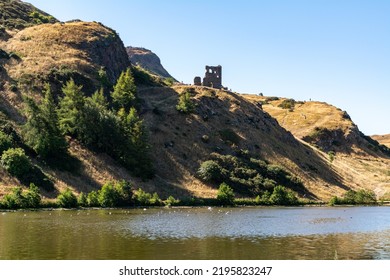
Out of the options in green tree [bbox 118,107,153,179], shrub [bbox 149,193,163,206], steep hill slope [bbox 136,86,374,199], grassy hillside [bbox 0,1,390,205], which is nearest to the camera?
shrub [bbox 149,193,163,206]

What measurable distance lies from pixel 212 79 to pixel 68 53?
65.3 m

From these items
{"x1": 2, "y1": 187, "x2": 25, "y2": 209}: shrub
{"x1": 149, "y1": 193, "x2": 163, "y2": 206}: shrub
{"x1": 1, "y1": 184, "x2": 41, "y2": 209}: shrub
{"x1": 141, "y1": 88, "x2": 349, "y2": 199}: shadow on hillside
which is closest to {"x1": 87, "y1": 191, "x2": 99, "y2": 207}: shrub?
{"x1": 1, "y1": 184, "x2": 41, "y2": 209}: shrub

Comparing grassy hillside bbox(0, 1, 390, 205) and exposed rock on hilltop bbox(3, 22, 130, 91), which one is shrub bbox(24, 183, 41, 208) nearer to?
grassy hillside bbox(0, 1, 390, 205)

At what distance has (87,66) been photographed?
5610 inches

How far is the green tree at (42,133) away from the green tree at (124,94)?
31426mm

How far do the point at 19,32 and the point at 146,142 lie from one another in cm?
7197

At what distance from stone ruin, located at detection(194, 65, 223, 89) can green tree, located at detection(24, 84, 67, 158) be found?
9890cm

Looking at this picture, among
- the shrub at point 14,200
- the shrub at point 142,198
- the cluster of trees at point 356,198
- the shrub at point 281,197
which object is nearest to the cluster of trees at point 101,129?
the shrub at point 142,198

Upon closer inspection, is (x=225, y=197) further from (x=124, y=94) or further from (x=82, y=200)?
(x=124, y=94)

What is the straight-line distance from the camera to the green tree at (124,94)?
12988cm

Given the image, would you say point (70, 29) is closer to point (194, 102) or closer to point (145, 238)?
point (194, 102)

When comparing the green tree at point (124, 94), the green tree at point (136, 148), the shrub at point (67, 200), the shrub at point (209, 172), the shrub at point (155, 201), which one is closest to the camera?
the shrub at point (67, 200)

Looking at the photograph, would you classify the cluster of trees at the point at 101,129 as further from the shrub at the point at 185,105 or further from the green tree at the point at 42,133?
the shrub at the point at 185,105

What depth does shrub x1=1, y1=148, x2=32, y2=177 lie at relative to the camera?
87.6 meters
